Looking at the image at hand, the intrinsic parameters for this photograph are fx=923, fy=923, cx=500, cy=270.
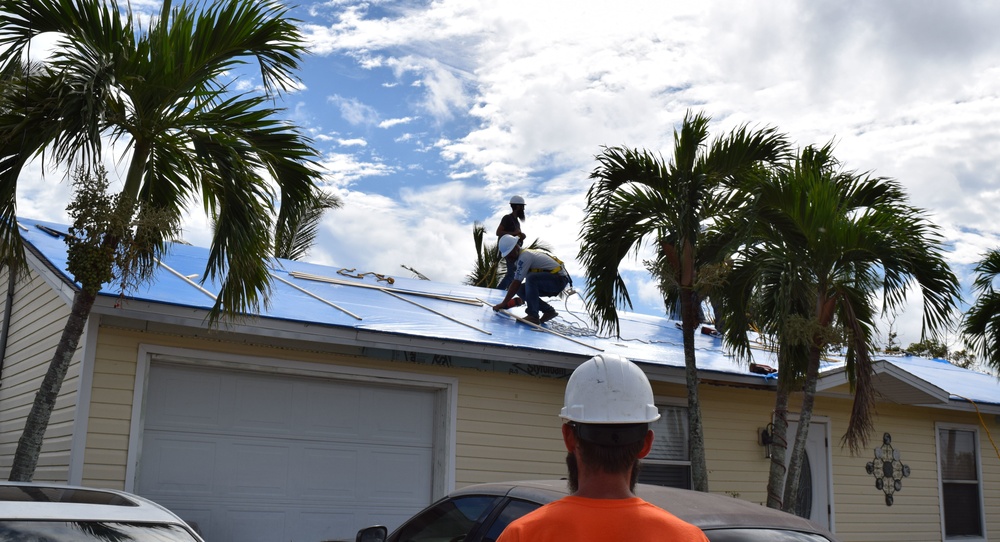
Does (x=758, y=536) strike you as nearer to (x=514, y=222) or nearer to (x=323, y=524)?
(x=323, y=524)

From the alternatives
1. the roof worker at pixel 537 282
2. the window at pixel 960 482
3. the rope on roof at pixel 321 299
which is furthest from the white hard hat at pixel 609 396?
the window at pixel 960 482

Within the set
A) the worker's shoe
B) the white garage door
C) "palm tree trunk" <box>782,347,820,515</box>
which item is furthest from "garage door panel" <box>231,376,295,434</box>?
"palm tree trunk" <box>782,347,820,515</box>

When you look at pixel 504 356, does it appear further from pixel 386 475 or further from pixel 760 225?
pixel 760 225

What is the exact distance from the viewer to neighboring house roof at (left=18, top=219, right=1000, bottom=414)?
8758 millimetres

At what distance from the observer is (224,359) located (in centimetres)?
905

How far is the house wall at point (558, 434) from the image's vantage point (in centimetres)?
838

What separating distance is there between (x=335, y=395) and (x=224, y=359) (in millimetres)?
1320

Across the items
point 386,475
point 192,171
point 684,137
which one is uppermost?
point 684,137

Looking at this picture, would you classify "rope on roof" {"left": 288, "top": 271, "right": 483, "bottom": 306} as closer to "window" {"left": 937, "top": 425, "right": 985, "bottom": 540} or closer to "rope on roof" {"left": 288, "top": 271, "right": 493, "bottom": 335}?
"rope on roof" {"left": 288, "top": 271, "right": 493, "bottom": 335}

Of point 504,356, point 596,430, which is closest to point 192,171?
point 504,356

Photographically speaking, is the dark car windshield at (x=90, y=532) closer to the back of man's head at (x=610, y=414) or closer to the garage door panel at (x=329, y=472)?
the back of man's head at (x=610, y=414)

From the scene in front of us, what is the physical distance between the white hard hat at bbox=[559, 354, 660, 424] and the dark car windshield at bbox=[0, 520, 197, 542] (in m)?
2.46

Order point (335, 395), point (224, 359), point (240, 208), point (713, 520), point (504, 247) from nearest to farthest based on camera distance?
point (713, 520) → point (240, 208) → point (224, 359) → point (335, 395) → point (504, 247)

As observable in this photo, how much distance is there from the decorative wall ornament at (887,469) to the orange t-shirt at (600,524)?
1327 centimetres
